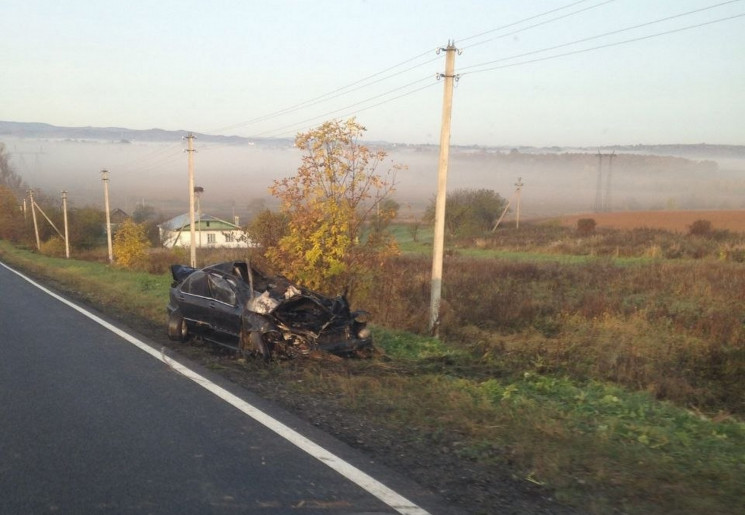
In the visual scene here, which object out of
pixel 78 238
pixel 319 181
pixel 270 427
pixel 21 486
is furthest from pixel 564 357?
pixel 78 238

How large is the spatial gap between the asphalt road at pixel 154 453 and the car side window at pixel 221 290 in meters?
1.82

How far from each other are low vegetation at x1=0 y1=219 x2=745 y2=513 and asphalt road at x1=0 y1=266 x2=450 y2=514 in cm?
62

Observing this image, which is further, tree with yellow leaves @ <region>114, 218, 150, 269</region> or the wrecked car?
tree with yellow leaves @ <region>114, 218, 150, 269</region>

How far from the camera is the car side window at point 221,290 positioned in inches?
424

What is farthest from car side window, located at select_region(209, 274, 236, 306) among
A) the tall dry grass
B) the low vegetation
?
the tall dry grass

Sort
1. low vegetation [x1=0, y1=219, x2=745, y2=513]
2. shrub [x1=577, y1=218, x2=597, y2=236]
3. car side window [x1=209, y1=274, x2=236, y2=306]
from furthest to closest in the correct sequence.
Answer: shrub [x1=577, y1=218, x2=597, y2=236]
car side window [x1=209, y1=274, x2=236, y2=306]
low vegetation [x1=0, y1=219, x2=745, y2=513]

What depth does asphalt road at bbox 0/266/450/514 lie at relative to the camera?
4.59 metres

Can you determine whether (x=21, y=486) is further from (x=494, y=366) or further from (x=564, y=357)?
(x=564, y=357)

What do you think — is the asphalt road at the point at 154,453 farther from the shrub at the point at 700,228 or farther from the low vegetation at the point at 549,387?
the shrub at the point at 700,228

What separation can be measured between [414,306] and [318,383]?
31.3 ft

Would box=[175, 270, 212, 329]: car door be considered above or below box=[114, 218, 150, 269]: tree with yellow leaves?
above

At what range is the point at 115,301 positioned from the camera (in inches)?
758

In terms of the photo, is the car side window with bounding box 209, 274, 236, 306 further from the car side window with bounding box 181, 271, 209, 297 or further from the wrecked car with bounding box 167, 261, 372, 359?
the car side window with bounding box 181, 271, 209, 297

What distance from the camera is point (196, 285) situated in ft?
38.7
